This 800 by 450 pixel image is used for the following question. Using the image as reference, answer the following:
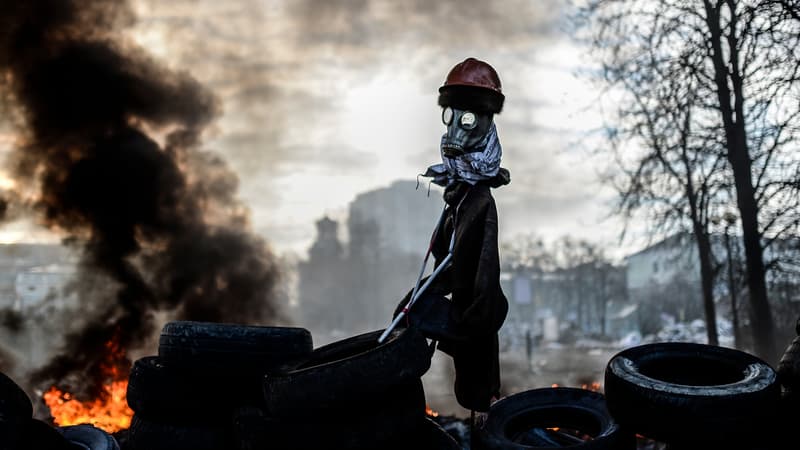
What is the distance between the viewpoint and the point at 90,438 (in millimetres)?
4461

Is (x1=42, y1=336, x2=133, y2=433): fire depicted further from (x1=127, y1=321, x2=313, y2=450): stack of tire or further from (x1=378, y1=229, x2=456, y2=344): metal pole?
(x1=378, y1=229, x2=456, y2=344): metal pole

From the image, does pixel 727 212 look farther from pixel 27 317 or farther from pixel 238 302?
pixel 27 317

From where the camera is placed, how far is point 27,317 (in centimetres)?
2014

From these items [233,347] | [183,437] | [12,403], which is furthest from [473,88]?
[12,403]

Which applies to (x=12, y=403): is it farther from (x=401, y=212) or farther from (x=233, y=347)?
(x=401, y=212)

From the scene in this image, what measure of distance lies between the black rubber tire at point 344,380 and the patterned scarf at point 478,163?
1.44 meters

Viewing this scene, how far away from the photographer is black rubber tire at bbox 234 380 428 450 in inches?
140

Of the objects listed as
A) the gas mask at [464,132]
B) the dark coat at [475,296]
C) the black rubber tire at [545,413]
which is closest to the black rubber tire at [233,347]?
the dark coat at [475,296]

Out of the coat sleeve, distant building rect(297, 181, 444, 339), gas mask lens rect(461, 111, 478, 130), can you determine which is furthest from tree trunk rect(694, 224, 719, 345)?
distant building rect(297, 181, 444, 339)

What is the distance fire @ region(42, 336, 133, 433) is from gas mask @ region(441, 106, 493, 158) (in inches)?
372

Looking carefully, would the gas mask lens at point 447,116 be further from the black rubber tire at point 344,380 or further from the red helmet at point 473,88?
the black rubber tire at point 344,380

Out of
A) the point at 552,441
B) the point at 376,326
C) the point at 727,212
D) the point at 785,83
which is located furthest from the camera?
the point at 376,326

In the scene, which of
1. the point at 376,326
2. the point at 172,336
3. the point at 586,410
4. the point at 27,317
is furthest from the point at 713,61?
the point at 376,326

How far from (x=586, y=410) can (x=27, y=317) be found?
20983 mm
